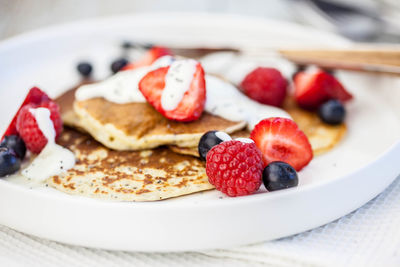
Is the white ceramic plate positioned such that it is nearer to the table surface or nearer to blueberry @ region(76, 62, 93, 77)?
the table surface

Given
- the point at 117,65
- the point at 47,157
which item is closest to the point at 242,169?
the point at 47,157

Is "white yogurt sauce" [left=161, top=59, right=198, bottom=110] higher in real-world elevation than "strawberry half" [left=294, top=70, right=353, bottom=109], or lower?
higher

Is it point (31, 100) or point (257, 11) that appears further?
point (257, 11)

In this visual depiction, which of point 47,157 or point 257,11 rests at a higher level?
point 47,157

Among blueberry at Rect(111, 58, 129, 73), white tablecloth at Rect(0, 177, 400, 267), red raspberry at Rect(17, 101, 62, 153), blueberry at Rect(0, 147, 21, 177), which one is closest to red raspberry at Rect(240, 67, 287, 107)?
blueberry at Rect(111, 58, 129, 73)

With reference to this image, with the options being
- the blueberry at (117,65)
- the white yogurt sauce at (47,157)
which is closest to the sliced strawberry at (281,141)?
the white yogurt sauce at (47,157)

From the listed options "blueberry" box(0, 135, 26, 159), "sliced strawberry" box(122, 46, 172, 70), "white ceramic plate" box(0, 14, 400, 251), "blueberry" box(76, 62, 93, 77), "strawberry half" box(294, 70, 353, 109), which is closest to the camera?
"white ceramic plate" box(0, 14, 400, 251)

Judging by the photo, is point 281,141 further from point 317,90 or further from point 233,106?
point 317,90

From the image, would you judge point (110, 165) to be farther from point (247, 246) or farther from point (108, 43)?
point (108, 43)
